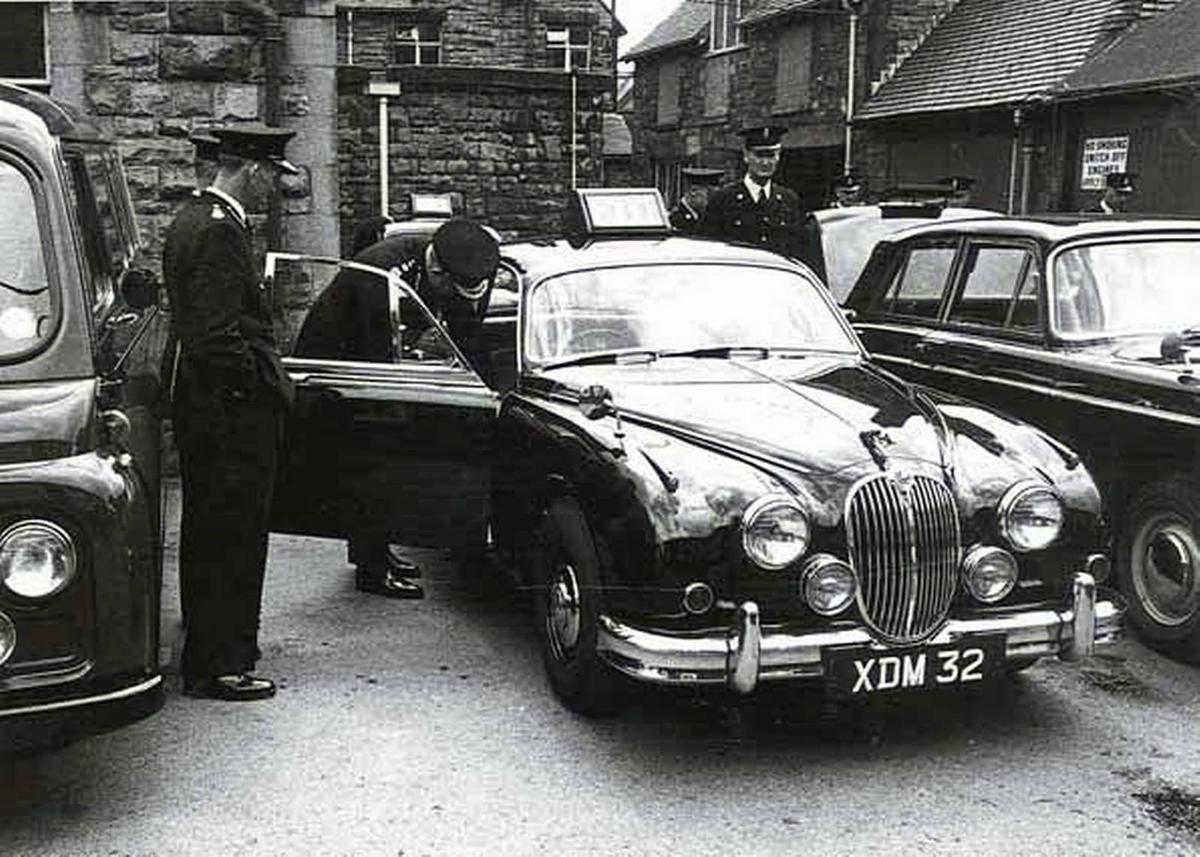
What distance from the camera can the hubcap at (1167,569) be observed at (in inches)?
220

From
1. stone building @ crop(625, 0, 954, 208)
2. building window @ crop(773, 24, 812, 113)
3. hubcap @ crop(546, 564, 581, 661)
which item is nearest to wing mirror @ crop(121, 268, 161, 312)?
hubcap @ crop(546, 564, 581, 661)

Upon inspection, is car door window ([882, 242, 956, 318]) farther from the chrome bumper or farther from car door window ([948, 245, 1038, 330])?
the chrome bumper

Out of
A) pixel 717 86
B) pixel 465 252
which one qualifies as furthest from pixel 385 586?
pixel 717 86

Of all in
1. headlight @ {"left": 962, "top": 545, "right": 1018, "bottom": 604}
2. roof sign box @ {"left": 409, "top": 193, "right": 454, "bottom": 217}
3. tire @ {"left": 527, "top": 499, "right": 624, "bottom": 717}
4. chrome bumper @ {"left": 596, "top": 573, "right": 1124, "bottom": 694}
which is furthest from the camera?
roof sign box @ {"left": 409, "top": 193, "right": 454, "bottom": 217}

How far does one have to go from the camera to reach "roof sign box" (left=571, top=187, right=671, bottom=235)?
978 cm

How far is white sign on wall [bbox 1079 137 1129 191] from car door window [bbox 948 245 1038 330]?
41.1 ft

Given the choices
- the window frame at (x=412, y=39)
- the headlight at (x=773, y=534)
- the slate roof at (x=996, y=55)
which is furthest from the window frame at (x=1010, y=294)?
the window frame at (x=412, y=39)

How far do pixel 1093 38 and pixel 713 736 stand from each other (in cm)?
1771

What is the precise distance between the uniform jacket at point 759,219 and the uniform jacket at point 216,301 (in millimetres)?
4757

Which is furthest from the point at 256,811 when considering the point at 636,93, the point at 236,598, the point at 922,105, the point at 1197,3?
the point at 636,93

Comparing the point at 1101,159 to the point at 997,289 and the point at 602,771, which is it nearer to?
the point at 997,289

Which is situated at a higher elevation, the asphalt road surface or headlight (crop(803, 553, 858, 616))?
headlight (crop(803, 553, 858, 616))

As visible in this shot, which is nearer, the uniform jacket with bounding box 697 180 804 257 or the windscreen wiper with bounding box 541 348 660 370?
the windscreen wiper with bounding box 541 348 660 370

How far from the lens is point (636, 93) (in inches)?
1476
